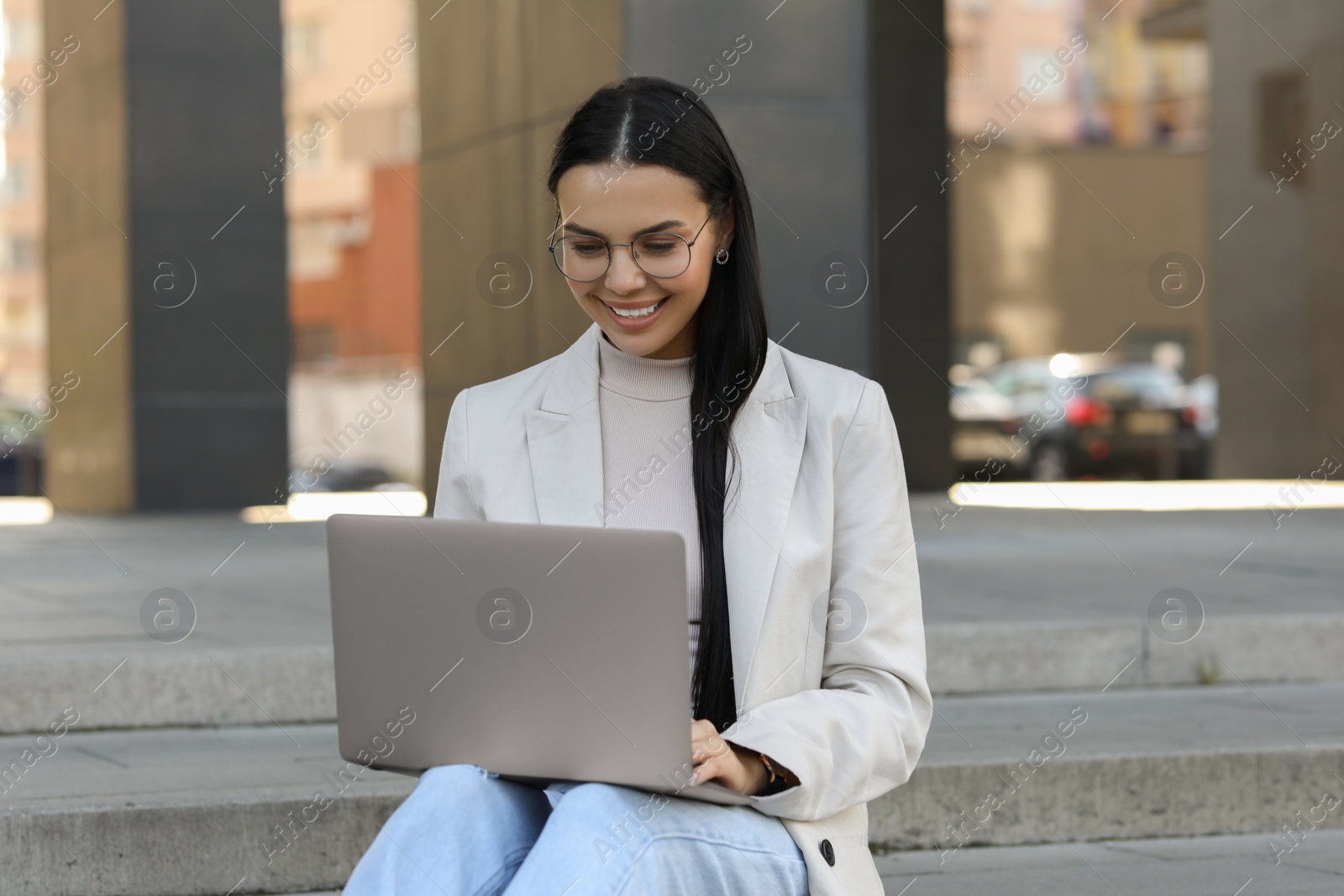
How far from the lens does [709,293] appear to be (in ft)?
8.06

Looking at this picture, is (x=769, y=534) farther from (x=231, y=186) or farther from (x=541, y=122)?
(x=231, y=186)

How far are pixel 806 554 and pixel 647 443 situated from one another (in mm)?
350

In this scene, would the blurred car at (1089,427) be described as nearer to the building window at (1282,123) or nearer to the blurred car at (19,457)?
the building window at (1282,123)

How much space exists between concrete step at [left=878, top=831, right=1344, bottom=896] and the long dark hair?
1.28m

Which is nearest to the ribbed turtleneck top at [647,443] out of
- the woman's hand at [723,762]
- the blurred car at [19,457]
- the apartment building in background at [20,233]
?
the woman's hand at [723,762]

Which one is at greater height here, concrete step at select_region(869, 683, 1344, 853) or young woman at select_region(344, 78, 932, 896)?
young woman at select_region(344, 78, 932, 896)

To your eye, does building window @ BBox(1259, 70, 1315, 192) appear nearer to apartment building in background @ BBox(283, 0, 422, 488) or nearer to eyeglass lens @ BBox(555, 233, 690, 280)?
eyeglass lens @ BBox(555, 233, 690, 280)

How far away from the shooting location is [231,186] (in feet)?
35.1

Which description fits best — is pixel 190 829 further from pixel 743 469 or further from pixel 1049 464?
pixel 1049 464

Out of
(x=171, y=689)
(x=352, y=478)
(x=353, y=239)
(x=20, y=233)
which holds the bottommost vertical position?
(x=352, y=478)

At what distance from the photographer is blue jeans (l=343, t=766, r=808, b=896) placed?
200 centimetres

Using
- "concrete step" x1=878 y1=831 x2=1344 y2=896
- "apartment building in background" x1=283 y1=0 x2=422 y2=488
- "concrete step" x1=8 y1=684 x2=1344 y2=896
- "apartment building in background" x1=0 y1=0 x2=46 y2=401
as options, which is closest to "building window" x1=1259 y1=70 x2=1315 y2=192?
"concrete step" x1=8 y1=684 x2=1344 y2=896

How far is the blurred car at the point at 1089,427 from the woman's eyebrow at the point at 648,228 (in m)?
16.0

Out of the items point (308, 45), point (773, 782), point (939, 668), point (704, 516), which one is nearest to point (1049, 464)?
point (939, 668)
